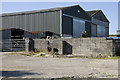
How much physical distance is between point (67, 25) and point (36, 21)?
18.7 ft

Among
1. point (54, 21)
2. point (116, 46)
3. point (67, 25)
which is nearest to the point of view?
point (116, 46)

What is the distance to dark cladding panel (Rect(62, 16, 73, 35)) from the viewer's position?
26.1m

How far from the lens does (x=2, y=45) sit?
22.1 m

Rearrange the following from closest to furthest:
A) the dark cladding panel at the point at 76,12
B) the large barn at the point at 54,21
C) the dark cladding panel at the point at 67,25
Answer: the large barn at the point at 54,21, the dark cladding panel at the point at 67,25, the dark cladding panel at the point at 76,12

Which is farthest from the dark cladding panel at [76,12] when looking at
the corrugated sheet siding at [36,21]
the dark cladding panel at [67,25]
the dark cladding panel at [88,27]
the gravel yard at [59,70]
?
the gravel yard at [59,70]

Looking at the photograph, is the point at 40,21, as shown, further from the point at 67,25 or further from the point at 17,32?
the point at 67,25

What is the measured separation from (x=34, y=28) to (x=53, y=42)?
11.5 m

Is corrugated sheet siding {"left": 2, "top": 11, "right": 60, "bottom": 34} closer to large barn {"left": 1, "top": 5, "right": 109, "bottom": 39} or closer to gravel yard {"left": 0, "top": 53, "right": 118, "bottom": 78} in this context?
large barn {"left": 1, "top": 5, "right": 109, "bottom": 39}

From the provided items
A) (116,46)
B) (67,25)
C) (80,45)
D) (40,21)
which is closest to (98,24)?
(67,25)

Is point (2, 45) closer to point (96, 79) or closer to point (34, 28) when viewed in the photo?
point (34, 28)

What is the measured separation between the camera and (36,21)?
27922mm

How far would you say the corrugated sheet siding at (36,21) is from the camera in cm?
2608

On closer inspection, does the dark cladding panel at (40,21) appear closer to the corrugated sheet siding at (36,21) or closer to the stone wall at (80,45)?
the corrugated sheet siding at (36,21)

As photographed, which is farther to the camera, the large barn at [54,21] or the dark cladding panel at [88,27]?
the dark cladding panel at [88,27]
